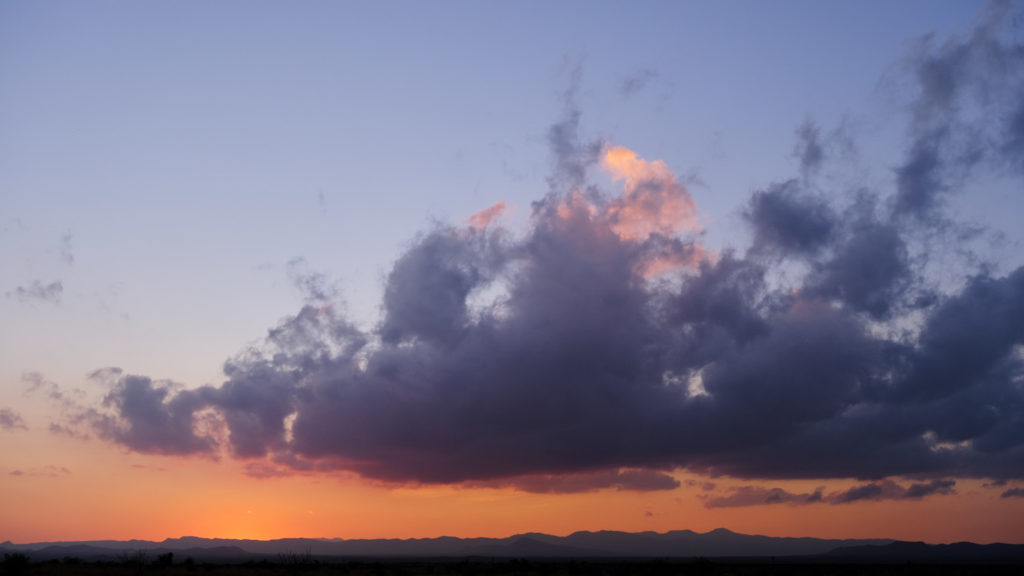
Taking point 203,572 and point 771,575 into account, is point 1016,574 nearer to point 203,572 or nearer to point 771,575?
point 771,575

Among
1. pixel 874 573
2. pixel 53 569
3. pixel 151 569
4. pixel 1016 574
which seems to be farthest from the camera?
pixel 874 573

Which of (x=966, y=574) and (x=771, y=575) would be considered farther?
(x=966, y=574)

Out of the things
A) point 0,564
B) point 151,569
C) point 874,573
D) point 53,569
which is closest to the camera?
point 0,564

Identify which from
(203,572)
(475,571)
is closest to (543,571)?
(475,571)

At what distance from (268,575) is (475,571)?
21.8m

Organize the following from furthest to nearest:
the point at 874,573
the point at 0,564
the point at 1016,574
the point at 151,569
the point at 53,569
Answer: the point at 874,573 < the point at 1016,574 < the point at 151,569 < the point at 53,569 < the point at 0,564

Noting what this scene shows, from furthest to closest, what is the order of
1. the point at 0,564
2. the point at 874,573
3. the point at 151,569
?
1. the point at 874,573
2. the point at 151,569
3. the point at 0,564

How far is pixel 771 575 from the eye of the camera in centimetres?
9238

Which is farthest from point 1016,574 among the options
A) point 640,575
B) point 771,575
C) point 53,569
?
point 53,569

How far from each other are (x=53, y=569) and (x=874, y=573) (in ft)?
318

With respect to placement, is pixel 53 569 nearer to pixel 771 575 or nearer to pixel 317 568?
pixel 317 568

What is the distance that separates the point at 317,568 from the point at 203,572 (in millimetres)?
18404

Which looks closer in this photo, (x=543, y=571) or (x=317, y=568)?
(x=543, y=571)

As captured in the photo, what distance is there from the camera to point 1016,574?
97938mm
